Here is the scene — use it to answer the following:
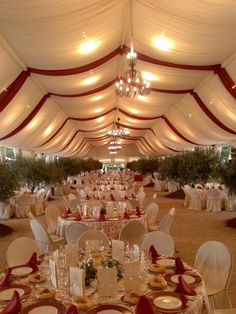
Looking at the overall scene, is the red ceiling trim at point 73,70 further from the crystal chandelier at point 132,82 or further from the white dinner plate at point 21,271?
the white dinner plate at point 21,271

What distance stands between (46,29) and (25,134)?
905 cm

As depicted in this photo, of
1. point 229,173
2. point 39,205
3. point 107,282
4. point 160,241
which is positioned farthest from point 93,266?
point 39,205

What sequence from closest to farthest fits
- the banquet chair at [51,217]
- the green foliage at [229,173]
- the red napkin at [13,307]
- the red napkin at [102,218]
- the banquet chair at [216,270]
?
the red napkin at [13,307] < the banquet chair at [216,270] < the red napkin at [102,218] < the banquet chair at [51,217] < the green foliage at [229,173]

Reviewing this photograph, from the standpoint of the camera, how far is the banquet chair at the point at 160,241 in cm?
381

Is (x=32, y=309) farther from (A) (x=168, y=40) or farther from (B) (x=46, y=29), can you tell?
(A) (x=168, y=40)

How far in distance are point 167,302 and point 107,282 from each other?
1.43 feet

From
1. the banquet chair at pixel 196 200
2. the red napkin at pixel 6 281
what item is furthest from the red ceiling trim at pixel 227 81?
the red napkin at pixel 6 281

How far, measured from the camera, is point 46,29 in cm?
660

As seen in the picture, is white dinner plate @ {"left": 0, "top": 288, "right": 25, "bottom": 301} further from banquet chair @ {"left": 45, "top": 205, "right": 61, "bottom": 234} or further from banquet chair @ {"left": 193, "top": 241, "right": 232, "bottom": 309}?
banquet chair @ {"left": 45, "top": 205, "right": 61, "bottom": 234}

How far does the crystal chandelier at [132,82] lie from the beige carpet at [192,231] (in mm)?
3466

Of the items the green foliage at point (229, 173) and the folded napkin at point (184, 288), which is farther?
the green foliage at point (229, 173)

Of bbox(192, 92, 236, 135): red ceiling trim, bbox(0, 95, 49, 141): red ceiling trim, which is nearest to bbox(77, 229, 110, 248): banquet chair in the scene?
bbox(0, 95, 49, 141): red ceiling trim

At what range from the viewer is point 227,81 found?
10250mm

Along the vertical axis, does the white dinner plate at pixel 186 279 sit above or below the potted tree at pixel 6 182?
below
